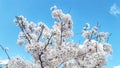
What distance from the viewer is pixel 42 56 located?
12.2 metres

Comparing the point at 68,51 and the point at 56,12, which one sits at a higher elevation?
the point at 56,12

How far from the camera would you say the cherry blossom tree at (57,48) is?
12.1 m

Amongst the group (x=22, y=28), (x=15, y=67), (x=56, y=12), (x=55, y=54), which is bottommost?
(x=15, y=67)

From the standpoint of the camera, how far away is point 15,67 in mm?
11109

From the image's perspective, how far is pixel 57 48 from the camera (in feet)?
41.9

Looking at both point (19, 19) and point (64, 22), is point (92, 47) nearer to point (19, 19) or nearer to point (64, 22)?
point (64, 22)

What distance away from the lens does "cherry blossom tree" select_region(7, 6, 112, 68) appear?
12070mm

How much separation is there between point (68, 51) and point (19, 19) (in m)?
2.59

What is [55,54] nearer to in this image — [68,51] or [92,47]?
[68,51]

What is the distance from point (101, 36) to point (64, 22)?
10.9 feet

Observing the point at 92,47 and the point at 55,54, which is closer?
the point at 55,54

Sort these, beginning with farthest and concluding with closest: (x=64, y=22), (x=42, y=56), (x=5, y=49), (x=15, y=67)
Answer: (x=64, y=22) < (x=5, y=49) < (x=42, y=56) < (x=15, y=67)

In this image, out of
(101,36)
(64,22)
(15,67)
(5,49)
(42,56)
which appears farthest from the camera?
(101,36)

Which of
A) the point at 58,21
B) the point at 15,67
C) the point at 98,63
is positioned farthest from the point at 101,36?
the point at 15,67
